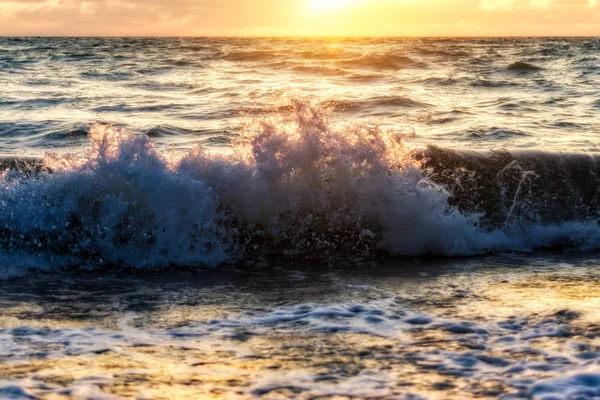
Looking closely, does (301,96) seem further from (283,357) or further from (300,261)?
(283,357)

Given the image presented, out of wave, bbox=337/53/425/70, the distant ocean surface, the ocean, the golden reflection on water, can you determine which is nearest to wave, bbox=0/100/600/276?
the ocean

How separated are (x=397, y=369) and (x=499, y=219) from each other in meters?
4.09

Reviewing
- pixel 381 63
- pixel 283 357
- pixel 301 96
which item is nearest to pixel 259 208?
pixel 301 96

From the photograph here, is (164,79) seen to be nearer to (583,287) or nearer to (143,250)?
(143,250)

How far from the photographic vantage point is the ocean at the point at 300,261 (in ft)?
12.3

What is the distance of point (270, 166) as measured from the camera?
7.18 meters

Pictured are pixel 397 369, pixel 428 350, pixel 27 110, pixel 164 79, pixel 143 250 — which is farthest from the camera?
pixel 164 79

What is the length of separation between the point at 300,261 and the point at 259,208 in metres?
0.80

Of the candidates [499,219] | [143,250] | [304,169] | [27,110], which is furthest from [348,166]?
[27,110]

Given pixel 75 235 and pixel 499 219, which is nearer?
pixel 75 235

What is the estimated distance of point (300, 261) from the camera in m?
6.58

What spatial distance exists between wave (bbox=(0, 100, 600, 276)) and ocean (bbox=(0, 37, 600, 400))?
2 cm

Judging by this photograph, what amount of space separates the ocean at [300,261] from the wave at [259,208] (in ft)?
0.06

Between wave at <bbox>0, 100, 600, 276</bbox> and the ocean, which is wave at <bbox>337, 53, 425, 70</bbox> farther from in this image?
wave at <bbox>0, 100, 600, 276</bbox>
